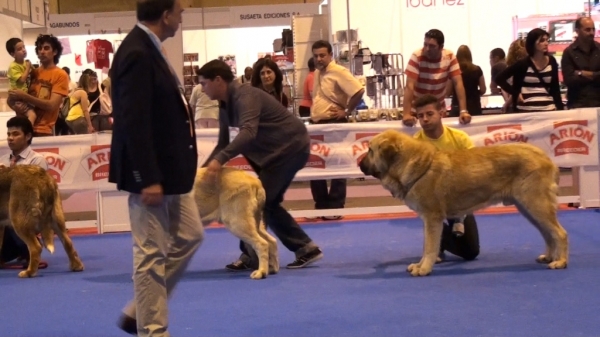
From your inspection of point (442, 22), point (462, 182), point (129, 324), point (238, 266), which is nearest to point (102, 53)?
point (442, 22)

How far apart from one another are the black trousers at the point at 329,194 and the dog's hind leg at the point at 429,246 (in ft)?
10.5

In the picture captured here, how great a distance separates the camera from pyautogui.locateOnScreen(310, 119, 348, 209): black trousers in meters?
9.31

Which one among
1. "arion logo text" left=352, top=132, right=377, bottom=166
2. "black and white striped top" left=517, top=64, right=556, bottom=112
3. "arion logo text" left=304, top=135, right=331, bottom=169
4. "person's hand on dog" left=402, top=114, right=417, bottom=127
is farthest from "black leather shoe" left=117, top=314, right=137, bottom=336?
"black and white striped top" left=517, top=64, right=556, bottom=112

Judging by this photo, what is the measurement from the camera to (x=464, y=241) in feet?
21.7

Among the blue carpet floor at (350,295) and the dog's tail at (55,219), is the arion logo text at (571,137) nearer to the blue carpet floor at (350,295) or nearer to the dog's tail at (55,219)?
the blue carpet floor at (350,295)

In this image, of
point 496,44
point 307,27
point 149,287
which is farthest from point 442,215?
point 496,44

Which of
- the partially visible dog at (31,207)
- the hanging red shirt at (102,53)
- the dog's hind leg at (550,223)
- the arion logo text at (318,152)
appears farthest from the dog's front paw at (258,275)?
the hanging red shirt at (102,53)

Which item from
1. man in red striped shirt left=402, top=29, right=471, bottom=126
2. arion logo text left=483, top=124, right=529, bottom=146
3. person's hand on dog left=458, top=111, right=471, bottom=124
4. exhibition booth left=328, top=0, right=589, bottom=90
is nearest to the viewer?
man in red striped shirt left=402, top=29, right=471, bottom=126

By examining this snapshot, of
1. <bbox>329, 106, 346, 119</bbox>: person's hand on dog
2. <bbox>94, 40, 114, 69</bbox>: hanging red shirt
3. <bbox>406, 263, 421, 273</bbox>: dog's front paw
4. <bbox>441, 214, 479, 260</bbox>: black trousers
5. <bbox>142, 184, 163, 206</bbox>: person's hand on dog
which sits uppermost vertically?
<bbox>94, 40, 114, 69</bbox>: hanging red shirt

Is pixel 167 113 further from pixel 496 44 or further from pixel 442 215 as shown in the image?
pixel 496 44

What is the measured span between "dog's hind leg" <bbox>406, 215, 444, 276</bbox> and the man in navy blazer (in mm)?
2546

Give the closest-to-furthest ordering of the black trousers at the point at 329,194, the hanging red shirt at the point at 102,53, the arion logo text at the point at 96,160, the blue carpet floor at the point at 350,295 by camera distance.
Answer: the blue carpet floor at the point at 350,295
the arion logo text at the point at 96,160
the black trousers at the point at 329,194
the hanging red shirt at the point at 102,53

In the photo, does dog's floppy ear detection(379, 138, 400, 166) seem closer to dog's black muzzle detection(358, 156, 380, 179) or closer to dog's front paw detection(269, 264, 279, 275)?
dog's black muzzle detection(358, 156, 380, 179)

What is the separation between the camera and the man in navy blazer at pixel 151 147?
12.0 ft
